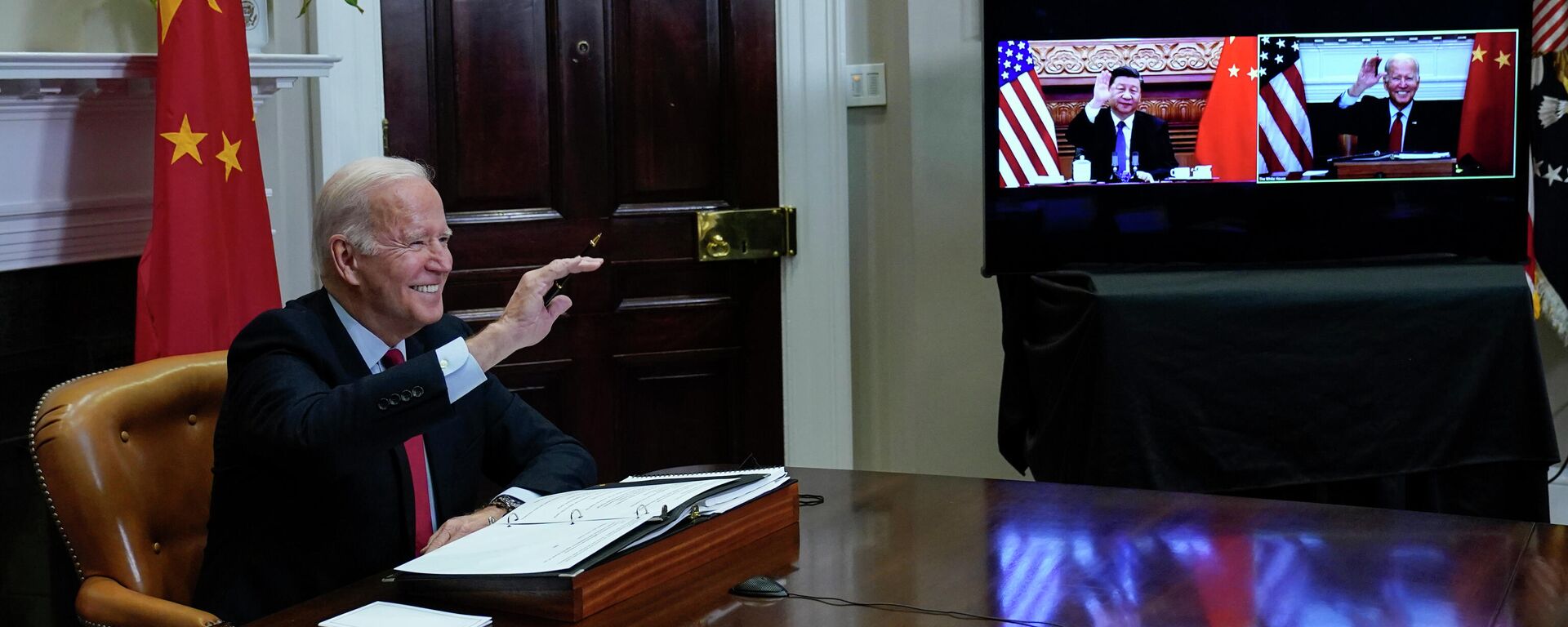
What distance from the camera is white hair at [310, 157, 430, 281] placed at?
1786 mm

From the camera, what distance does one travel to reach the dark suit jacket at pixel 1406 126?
2988 millimetres

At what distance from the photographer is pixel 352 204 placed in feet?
5.89

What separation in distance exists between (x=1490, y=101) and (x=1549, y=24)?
202mm

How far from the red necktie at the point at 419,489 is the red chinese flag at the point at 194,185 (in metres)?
0.94

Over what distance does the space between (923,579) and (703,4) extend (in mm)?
2371

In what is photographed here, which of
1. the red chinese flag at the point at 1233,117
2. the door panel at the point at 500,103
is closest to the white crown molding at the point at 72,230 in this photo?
the door panel at the point at 500,103

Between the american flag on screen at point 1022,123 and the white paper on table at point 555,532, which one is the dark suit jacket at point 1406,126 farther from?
the white paper on table at point 555,532

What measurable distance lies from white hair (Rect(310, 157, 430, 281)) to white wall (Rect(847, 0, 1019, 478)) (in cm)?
189

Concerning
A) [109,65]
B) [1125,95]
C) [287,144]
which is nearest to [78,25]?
[109,65]

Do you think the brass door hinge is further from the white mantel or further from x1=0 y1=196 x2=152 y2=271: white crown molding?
x1=0 y1=196 x2=152 y2=271: white crown molding

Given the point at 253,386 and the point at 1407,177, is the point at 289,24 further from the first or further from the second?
the point at 1407,177

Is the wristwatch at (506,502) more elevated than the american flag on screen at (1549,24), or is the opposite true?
the american flag on screen at (1549,24)

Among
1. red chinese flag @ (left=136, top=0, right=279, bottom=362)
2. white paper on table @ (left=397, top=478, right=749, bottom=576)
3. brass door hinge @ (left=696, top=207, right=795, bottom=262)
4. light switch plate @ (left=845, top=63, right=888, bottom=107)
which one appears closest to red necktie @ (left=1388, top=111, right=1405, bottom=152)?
light switch plate @ (left=845, top=63, right=888, bottom=107)

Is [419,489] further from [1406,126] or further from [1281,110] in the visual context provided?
[1406,126]
